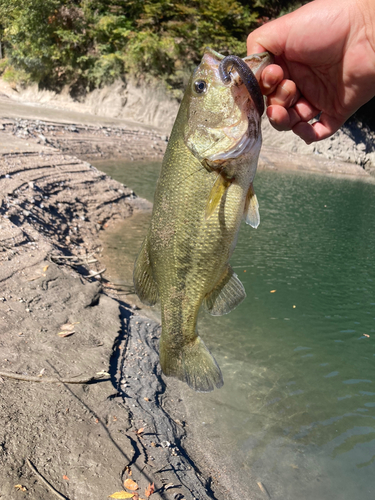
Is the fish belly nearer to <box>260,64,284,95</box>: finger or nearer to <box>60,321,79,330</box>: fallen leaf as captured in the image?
<box>260,64,284,95</box>: finger

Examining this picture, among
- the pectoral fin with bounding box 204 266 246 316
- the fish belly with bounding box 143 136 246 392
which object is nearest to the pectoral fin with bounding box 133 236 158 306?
the fish belly with bounding box 143 136 246 392

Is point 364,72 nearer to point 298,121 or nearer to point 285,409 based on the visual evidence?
point 298,121

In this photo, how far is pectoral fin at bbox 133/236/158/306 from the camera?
2.69 metres

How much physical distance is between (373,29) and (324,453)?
→ 179 inches

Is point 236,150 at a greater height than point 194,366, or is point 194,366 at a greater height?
point 236,150

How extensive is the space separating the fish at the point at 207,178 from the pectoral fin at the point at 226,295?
4cm

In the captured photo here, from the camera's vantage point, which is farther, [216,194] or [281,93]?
→ [281,93]

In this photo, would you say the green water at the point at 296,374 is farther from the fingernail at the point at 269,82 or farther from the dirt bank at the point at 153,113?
the dirt bank at the point at 153,113

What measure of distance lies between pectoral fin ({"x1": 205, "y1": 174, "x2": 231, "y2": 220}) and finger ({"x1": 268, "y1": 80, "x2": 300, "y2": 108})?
0.98 metres

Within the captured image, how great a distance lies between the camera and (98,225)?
1102 centimetres

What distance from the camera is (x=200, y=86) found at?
7.68ft

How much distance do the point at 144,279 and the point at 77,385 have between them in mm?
2409

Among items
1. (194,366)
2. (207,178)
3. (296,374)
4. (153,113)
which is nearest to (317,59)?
(207,178)

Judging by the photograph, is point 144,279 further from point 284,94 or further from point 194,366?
point 284,94
